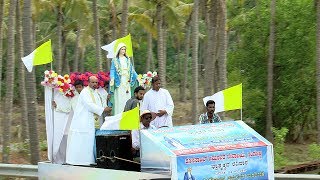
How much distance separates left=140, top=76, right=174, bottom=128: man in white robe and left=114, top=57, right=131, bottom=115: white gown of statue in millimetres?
296

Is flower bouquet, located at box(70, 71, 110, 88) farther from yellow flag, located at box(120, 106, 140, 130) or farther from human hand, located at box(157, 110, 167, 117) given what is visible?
yellow flag, located at box(120, 106, 140, 130)

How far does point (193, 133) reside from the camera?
8.18m

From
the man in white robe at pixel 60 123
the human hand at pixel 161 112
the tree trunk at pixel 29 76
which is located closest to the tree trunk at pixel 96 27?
the tree trunk at pixel 29 76

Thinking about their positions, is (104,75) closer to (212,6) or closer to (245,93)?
(212,6)

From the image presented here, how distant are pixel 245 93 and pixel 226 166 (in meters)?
21.2

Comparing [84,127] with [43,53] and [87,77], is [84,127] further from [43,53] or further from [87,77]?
[43,53]

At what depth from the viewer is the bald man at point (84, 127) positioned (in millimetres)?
9914

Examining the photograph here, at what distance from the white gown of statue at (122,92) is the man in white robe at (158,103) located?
0.30 metres

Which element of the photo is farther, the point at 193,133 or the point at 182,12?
the point at 182,12

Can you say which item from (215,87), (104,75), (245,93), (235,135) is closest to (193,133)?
(235,135)

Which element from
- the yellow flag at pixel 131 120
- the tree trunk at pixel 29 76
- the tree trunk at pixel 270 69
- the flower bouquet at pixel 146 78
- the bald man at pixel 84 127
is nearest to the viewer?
the yellow flag at pixel 131 120

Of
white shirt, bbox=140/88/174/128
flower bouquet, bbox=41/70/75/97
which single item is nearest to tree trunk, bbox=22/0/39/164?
flower bouquet, bbox=41/70/75/97

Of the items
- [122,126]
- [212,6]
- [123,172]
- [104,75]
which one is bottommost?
[123,172]

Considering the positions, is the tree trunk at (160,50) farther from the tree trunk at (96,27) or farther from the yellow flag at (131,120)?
the yellow flag at (131,120)
